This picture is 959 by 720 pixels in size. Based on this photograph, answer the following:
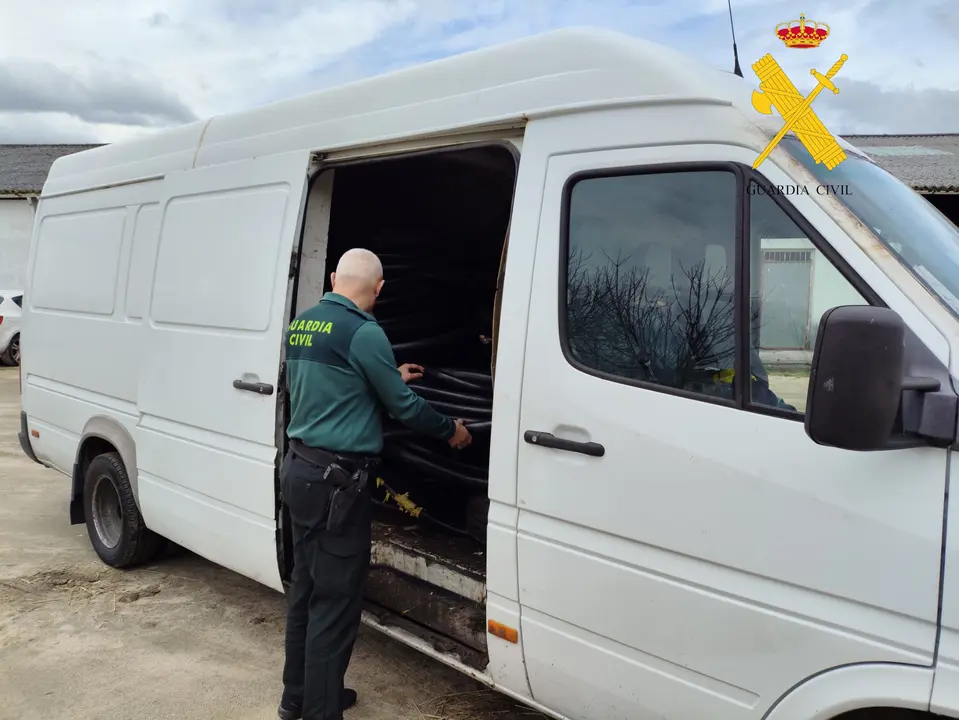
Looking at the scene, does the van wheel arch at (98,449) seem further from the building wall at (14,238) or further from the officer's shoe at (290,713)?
the building wall at (14,238)

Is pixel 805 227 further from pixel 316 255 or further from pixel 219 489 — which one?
pixel 219 489

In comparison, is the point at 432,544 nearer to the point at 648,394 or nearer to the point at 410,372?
the point at 410,372

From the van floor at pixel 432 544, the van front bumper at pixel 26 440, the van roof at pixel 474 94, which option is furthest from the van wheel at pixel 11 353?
the van floor at pixel 432 544

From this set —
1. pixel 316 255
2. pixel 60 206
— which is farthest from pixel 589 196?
pixel 60 206

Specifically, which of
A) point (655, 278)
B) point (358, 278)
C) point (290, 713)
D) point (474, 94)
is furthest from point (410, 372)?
point (655, 278)

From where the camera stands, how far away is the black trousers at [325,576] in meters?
2.90

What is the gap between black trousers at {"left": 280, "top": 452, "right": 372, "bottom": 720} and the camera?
290 centimetres

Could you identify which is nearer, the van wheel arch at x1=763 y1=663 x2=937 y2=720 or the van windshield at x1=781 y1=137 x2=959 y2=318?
the van wheel arch at x1=763 y1=663 x2=937 y2=720

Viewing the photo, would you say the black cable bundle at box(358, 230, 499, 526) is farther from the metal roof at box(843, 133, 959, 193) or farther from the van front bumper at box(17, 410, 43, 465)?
the metal roof at box(843, 133, 959, 193)

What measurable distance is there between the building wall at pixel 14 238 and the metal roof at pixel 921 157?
21.3 metres

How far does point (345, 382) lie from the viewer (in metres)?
2.90

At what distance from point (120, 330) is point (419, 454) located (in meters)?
1.98

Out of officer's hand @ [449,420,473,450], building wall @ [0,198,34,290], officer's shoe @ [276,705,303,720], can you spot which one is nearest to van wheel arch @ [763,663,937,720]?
officer's hand @ [449,420,473,450]

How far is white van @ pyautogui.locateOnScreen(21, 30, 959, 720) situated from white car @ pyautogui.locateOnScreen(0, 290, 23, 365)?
14287mm
